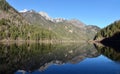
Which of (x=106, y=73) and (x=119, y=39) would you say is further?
(x=119, y=39)

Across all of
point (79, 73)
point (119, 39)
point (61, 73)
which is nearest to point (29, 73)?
point (61, 73)

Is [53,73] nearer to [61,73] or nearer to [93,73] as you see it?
[61,73]

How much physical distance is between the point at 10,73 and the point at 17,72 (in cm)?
133

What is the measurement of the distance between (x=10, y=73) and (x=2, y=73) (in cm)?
126

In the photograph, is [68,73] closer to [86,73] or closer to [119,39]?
[86,73]

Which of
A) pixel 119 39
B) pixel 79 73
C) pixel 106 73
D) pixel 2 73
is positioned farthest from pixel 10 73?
pixel 119 39

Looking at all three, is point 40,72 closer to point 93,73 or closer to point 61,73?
point 61,73

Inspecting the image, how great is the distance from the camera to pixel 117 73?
34969 mm

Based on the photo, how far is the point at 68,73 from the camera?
3606 centimetres

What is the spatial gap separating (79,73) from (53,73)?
4.06 meters

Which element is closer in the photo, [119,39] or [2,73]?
[2,73]

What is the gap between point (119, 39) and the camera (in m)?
197

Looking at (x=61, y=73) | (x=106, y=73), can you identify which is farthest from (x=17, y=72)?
(x=106, y=73)

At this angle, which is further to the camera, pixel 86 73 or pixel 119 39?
pixel 119 39
